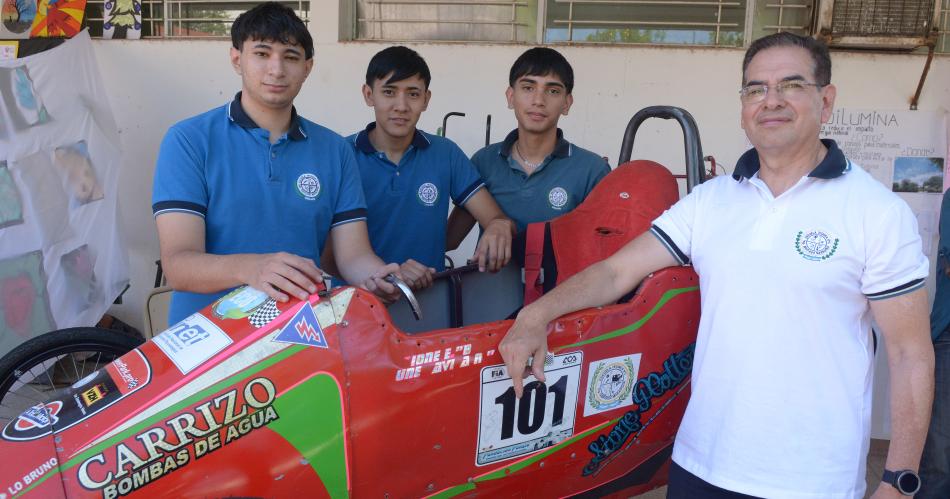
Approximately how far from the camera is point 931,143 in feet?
13.6

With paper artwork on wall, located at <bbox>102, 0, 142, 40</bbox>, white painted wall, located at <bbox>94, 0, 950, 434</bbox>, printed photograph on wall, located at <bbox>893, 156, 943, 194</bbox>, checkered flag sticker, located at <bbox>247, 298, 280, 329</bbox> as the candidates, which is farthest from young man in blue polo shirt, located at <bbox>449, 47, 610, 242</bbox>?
paper artwork on wall, located at <bbox>102, 0, 142, 40</bbox>

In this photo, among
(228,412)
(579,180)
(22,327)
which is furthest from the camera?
(22,327)

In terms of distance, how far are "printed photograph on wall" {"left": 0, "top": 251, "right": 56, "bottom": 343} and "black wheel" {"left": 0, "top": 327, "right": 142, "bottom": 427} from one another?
1.39m

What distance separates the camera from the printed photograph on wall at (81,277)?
4.15 m

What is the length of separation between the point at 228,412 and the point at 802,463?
1.32 metres

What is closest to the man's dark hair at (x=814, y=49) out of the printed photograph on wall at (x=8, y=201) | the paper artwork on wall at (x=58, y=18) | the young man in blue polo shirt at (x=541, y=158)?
the young man in blue polo shirt at (x=541, y=158)

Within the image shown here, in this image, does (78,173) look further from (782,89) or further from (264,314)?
(782,89)

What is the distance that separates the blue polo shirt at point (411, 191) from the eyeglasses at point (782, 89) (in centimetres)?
137

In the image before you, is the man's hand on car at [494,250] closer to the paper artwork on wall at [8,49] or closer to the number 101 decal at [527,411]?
the number 101 decal at [527,411]

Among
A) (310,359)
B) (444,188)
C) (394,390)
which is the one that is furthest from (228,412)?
(444,188)

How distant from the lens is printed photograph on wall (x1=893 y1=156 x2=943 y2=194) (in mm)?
4125

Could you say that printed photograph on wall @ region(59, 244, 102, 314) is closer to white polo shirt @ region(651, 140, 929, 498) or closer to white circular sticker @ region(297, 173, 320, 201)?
white circular sticker @ region(297, 173, 320, 201)

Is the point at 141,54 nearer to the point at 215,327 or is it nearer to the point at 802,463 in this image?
the point at 215,327

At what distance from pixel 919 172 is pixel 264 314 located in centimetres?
400
